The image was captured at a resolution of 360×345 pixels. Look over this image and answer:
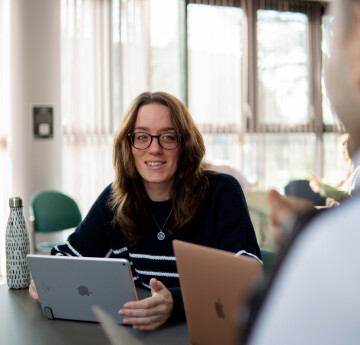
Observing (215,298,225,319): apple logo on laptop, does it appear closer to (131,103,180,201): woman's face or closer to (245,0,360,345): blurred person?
(245,0,360,345): blurred person

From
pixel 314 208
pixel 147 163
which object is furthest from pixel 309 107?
pixel 314 208

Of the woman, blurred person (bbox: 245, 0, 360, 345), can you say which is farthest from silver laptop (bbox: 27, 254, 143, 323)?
blurred person (bbox: 245, 0, 360, 345)

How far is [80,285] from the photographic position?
4.37ft

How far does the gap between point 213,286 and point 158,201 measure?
92 cm

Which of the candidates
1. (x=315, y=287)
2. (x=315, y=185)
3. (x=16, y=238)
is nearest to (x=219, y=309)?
(x=315, y=287)

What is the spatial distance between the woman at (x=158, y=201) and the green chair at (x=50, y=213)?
1.96 meters

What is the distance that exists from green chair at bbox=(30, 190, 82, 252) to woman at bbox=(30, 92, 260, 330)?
6.44ft

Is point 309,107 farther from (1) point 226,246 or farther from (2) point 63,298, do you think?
A: (2) point 63,298

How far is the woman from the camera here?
1.87 m

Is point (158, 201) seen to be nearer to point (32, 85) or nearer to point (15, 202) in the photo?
point (15, 202)

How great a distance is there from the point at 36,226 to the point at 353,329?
3.65 metres

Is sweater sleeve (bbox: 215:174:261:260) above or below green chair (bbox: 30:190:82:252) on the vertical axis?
above

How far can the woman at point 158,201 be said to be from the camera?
1.87 meters

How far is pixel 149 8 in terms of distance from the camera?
5.47 metres
